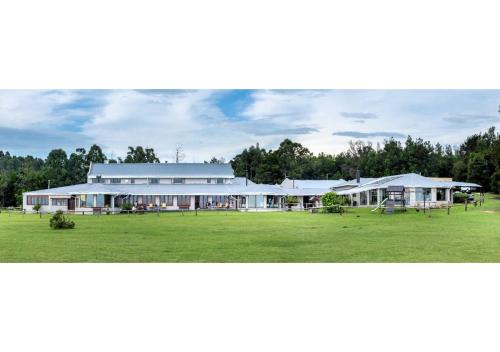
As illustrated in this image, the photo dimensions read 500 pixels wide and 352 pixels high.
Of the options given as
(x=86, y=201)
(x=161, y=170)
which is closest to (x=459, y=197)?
(x=161, y=170)

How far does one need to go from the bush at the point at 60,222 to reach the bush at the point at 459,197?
8328 mm

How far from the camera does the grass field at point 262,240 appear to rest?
9977 mm

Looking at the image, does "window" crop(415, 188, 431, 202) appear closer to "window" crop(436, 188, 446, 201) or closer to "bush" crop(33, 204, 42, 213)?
"window" crop(436, 188, 446, 201)

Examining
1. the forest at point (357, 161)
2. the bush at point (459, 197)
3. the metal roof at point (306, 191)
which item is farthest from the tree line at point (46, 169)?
the metal roof at point (306, 191)

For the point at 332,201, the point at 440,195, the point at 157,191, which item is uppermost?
the point at 157,191

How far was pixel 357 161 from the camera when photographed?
475 inches

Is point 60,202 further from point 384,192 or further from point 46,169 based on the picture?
point 384,192

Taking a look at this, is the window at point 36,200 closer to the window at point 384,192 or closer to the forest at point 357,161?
the forest at point 357,161

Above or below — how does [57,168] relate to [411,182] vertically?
above

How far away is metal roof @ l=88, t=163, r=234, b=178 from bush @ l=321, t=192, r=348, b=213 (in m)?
3.54

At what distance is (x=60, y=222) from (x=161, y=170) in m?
3.28

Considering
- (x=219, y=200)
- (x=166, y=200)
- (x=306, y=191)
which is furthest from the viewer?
(x=219, y=200)

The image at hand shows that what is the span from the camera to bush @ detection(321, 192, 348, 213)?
1733 cm
